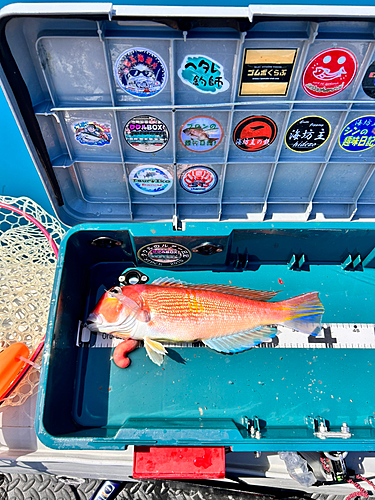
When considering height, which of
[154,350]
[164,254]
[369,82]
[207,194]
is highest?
[369,82]

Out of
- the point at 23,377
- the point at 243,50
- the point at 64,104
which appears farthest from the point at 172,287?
the point at 243,50

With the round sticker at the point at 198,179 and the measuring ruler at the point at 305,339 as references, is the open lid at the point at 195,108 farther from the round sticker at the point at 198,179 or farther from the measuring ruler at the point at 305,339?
the measuring ruler at the point at 305,339

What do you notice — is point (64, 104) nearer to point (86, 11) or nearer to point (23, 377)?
point (86, 11)

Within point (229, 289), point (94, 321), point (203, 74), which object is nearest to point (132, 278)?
point (94, 321)

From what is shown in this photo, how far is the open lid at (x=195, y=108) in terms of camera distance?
200cm

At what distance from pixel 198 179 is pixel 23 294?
1732mm

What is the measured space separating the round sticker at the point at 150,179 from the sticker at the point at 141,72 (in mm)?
607

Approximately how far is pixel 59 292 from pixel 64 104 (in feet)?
4.31

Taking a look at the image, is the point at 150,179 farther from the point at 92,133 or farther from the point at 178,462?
the point at 178,462

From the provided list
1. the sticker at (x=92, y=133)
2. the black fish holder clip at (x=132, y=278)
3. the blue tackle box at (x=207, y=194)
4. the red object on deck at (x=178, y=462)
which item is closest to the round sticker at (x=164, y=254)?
the blue tackle box at (x=207, y=194)

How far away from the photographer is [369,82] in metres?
2.27

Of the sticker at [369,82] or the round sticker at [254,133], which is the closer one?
the sticker at [369,82]

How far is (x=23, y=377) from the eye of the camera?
8.91ft

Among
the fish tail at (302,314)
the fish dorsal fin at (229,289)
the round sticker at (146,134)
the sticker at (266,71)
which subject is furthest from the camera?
the fish dorsal fin at (229,289)
